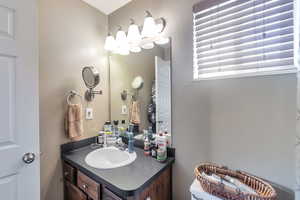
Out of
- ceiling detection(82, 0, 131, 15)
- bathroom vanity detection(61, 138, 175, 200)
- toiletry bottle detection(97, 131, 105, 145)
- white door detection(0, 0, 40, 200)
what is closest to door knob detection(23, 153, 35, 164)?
white door detection(0, 0, 40, 200)

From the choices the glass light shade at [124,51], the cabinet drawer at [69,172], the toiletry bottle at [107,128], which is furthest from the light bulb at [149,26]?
the cabinet drawer at [69,172]

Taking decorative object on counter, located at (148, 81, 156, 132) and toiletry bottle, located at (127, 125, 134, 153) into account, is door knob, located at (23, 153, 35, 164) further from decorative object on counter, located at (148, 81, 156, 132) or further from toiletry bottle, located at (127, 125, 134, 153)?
decorative object on counter, located at (148, 81, 156, 132)

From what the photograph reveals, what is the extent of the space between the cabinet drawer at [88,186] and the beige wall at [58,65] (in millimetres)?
348

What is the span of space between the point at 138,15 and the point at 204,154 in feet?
4.64

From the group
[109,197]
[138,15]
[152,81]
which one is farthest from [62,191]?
[138,15]

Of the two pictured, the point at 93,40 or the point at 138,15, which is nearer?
the point at 138,15

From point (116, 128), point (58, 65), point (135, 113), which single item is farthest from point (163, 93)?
point (58, 65)

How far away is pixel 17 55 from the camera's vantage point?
86 centimetres

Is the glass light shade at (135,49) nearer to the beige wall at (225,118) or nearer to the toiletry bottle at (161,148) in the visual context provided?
the beige wall at (225,118)

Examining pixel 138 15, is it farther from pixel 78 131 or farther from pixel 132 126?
pixel 78 131

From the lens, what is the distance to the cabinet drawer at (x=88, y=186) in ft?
3.25

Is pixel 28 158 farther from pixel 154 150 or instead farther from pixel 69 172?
pixel 154 150

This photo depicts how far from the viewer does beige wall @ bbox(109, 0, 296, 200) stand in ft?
2.68

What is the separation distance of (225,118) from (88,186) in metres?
1.10
